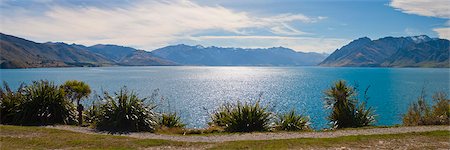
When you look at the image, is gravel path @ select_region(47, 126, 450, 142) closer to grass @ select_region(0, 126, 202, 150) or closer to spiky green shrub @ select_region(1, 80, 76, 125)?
grass @ select_region(0, 126, 202, 150)

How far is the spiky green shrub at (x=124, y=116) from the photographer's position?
51.1 feet

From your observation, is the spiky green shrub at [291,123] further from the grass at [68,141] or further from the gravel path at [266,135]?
the grass at [68,141]

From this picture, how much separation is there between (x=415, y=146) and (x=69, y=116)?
49.7ft

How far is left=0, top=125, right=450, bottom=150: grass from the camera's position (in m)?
11.4

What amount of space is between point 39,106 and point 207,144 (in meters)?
10.1

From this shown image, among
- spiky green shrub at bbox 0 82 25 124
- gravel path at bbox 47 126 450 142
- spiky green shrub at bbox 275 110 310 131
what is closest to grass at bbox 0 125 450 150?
gravel path at bbox 47 126 450 142

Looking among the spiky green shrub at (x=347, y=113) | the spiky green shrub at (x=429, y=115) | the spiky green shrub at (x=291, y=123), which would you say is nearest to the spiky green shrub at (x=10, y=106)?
the spiky green shrub at (x=291, y=123)

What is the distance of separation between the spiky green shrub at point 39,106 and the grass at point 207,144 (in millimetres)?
3728

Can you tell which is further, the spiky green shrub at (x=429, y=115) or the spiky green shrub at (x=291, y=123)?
the spiky green shrub at (x=291, y=123)

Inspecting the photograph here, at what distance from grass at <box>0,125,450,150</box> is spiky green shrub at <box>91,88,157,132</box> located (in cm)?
237

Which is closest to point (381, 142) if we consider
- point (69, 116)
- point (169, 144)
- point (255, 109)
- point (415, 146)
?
point (415, 146)

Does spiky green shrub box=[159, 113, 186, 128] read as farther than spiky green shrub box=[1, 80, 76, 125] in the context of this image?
Yes

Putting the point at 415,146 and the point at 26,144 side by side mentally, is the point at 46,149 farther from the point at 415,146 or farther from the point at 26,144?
the point at 415,146

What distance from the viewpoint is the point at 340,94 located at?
19.8 meters
